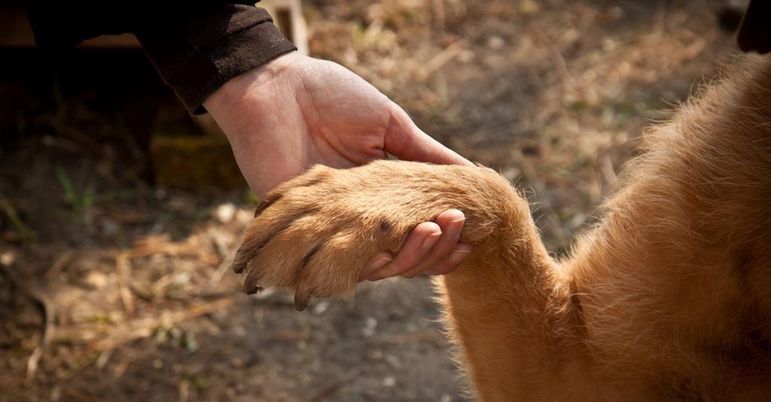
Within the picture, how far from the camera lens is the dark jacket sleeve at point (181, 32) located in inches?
98.0

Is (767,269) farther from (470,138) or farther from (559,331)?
(470,138)

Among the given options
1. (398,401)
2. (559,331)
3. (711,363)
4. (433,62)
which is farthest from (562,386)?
(433,62)

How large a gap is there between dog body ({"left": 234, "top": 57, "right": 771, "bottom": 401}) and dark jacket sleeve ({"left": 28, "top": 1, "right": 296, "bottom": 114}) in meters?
0.41

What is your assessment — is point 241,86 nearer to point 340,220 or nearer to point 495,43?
point 340,220

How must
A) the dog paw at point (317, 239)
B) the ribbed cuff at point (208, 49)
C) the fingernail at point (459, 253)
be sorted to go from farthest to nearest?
1. the ribbed cuff at point (208, 49)
2. the fingernail at point (459, 253)
3. the dog paw at point (317, 239)

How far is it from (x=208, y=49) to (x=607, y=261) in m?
1.30

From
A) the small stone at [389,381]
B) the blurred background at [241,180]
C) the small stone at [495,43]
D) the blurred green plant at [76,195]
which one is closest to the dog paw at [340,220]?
the blurred background at [241,180]

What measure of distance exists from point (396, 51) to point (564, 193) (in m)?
1.45

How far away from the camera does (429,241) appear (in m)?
2.24

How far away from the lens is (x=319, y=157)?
2680 millimetres

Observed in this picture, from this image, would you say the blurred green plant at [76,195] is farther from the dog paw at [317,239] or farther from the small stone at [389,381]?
the dog paw at [317,239]

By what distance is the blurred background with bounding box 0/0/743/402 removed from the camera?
356cm

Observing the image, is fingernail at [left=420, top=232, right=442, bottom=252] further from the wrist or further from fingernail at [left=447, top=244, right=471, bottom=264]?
the wrist

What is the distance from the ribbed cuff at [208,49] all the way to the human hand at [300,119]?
1.7 inches
